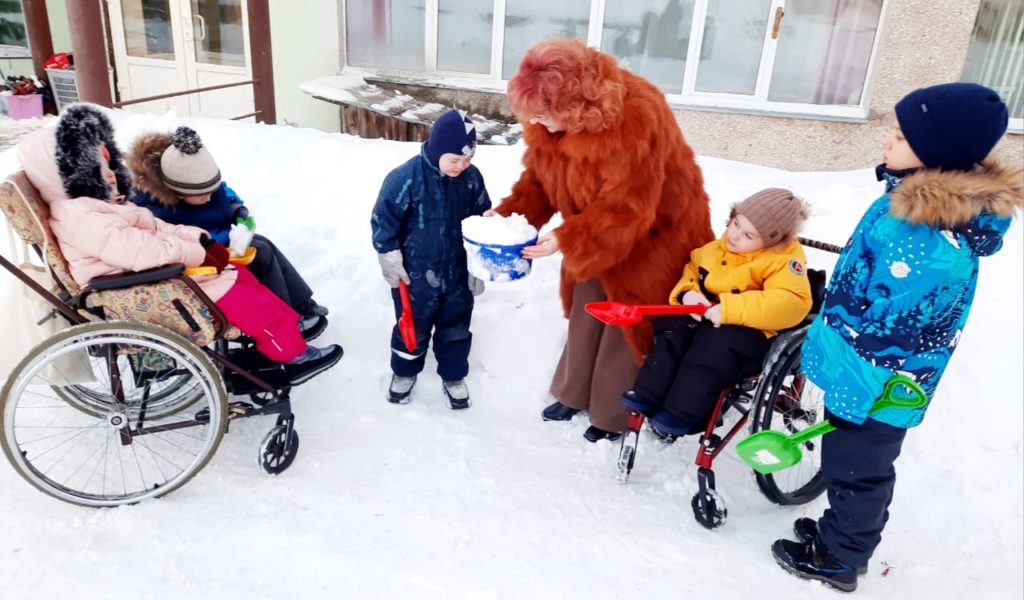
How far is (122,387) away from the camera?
103 inches

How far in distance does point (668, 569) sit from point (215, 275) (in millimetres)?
1973

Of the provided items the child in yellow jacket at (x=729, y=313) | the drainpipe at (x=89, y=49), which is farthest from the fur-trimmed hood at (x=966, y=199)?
the drainpipe at (x=89, y=49)

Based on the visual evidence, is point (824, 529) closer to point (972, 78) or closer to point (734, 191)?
point (734, 191)

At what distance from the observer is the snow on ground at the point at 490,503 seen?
2307 mm

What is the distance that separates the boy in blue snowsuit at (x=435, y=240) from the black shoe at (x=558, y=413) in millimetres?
390

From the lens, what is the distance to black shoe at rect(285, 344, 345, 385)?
2.82m

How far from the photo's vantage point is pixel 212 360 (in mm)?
2582

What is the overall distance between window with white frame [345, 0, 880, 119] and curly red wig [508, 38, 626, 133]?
4.52 meters

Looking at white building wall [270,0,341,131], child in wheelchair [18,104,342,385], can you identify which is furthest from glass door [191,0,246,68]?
child in wheelchair [18,104,342,385]

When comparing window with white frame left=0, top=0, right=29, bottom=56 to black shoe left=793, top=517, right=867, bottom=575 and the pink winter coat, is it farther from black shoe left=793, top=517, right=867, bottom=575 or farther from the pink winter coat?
black shoe left=793, top=517, right=867, bottom=575

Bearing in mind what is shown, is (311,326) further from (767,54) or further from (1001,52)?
(1001,52)

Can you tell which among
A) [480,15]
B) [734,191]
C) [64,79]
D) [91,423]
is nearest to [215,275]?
[91,423]

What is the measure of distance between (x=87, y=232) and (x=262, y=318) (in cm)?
65

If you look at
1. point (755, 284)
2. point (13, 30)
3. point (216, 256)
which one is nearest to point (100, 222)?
point (216, 256)
